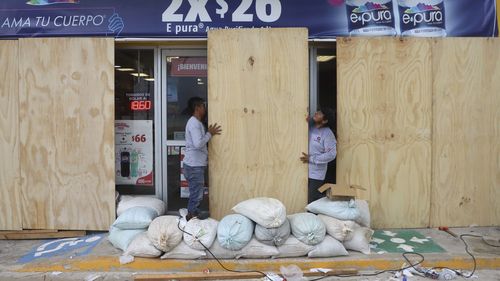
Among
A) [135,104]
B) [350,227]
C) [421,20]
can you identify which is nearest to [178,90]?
[135,104]

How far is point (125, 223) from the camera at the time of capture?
5.91 m

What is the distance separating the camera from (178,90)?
6.98m

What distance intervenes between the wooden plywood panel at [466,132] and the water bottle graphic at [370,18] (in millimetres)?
706

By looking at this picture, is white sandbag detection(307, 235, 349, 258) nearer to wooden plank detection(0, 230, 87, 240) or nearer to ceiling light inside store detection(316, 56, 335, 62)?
ceiling light inside store detection(316, 56, 335, 62)

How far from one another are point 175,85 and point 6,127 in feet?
7.76

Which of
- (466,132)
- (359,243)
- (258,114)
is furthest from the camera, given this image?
(466,132)

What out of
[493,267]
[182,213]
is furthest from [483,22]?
[182,213]

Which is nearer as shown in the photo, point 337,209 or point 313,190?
point 337,209

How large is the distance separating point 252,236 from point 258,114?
1671mm

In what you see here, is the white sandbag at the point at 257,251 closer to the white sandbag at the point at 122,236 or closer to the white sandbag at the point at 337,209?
the white sandbag at the point at 337,209

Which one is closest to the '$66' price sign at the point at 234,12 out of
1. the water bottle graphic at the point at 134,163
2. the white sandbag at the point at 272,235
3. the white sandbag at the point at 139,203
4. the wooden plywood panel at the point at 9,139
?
the water bottle graphic at the point at 134,163

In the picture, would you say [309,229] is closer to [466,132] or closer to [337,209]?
→ [337,209]

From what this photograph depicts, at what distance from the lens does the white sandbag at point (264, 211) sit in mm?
5402

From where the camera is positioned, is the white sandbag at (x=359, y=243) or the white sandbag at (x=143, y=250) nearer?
the white sandbag at (x=143, y=250)
